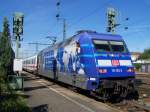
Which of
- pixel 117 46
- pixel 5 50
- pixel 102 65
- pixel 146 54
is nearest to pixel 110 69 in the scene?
pixel 102 65

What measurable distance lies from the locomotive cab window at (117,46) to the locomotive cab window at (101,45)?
0.29m

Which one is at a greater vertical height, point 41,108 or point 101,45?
point 101,45

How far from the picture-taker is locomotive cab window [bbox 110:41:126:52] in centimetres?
1667

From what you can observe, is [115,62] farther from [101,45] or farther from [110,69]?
[101,45]

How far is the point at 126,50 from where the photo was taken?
17.0 metres

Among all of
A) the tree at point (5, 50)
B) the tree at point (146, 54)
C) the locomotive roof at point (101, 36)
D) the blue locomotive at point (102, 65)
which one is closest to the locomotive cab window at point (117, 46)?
the blue locomotive at point (102, 65)

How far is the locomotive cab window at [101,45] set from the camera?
16.2 m

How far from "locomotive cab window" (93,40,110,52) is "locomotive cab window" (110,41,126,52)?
11.5 inches

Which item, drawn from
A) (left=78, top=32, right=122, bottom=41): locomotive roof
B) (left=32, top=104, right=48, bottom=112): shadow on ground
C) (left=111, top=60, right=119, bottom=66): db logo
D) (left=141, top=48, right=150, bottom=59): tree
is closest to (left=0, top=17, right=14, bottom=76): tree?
(left=78, top=32, right=122, bottom=41): locomotive roof

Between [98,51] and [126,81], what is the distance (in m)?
1.89

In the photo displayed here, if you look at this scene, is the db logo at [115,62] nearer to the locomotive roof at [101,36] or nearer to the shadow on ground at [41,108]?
the locomotive roof at [101,36]

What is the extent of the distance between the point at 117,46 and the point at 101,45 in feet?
3.01

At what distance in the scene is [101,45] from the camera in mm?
16422

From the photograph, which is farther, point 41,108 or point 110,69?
point 110,69
